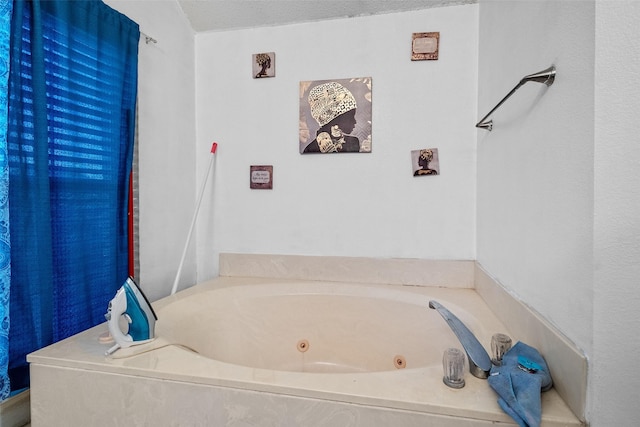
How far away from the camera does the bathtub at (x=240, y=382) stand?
0.64 metres

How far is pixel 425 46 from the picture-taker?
5.07 ft

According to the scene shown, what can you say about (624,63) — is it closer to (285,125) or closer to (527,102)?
(527,102)

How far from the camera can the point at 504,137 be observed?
1.13 metres

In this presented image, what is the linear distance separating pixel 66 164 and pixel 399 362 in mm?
1498

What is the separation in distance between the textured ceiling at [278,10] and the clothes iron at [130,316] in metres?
1.50

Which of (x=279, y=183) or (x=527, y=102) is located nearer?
(x=527, y=102)

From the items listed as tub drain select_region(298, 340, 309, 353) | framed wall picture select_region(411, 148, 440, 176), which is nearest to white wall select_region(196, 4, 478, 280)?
framed wall picture select_region(411, 148, 440, 176)

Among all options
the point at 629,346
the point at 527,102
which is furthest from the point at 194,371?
the point at 527,102

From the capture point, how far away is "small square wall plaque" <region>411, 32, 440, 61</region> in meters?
1.53

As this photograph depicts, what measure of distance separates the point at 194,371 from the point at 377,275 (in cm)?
105

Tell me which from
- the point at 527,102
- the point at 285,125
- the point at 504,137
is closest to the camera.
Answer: the point at 527,102

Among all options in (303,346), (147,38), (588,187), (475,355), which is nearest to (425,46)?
(588,187)

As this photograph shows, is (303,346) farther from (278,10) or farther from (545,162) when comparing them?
(278,10)

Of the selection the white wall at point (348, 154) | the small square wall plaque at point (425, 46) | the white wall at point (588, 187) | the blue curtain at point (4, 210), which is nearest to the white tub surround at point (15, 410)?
the blue curtain at point (4, 210)
